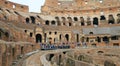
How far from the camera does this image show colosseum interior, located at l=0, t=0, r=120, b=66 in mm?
29438

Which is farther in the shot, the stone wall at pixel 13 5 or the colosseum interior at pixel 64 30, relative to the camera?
the stone wall at pixel 13 5

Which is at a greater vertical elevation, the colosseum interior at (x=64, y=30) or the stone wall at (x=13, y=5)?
the stone wall at (x=13, y=5)

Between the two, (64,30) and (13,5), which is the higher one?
(13,5)

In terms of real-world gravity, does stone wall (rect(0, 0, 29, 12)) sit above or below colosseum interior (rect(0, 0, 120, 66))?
above

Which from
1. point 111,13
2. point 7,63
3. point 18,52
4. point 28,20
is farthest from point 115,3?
point 7,63

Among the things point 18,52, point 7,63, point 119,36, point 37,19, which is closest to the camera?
point 7,63

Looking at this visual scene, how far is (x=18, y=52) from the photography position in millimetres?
24625

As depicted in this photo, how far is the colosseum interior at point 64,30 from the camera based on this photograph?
29.4m

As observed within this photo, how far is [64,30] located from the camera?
2019 inches

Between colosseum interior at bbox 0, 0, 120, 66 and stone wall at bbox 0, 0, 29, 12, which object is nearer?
colosseum interior at bbox 0, 0, 120, 66

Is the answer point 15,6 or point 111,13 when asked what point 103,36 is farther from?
point 15,6

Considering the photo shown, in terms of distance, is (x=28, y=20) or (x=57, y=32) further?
(x=28, y=20)

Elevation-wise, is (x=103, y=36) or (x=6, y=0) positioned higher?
(x=6, y=0)

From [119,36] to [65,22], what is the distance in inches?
700
